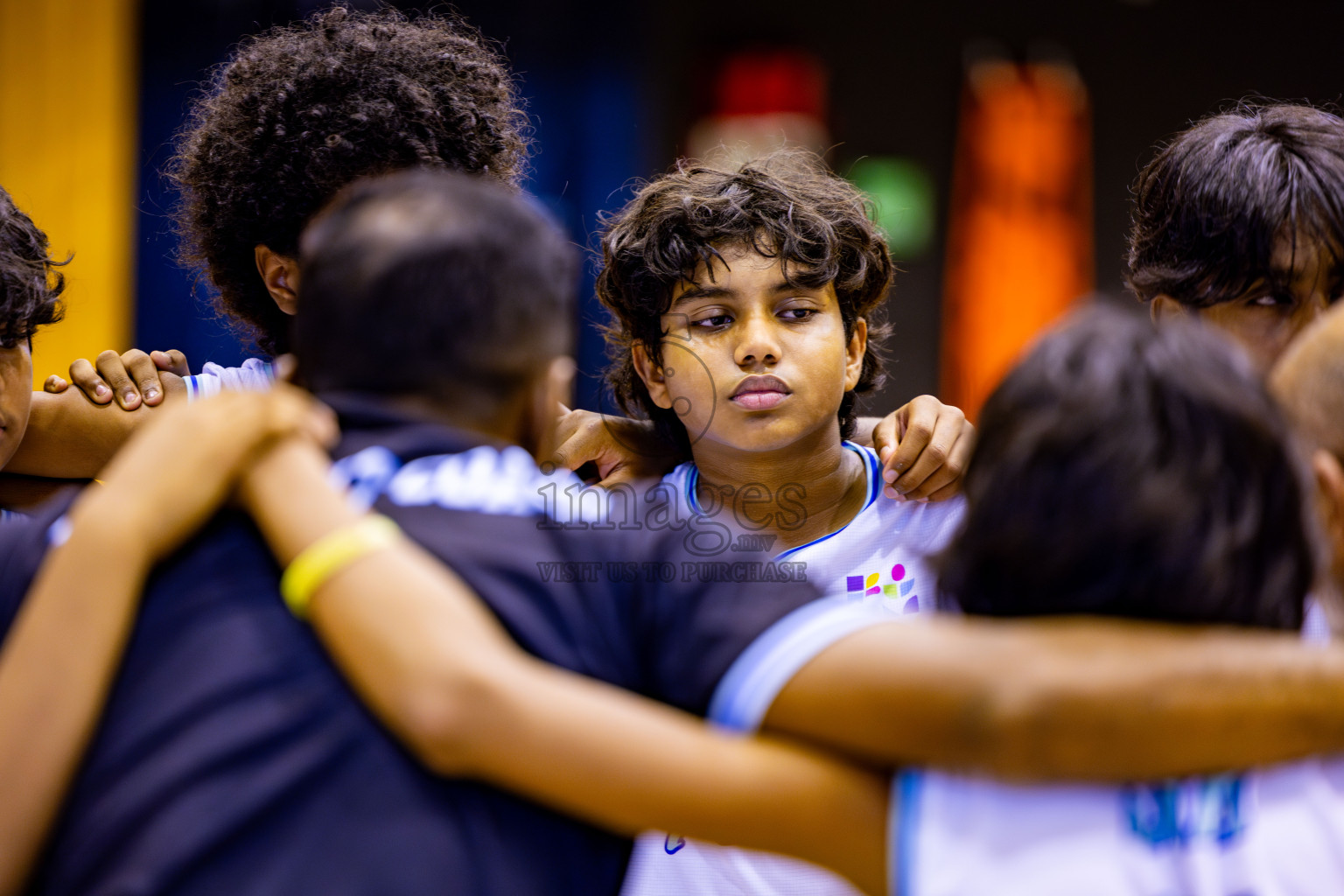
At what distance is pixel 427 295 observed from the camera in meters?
0.93

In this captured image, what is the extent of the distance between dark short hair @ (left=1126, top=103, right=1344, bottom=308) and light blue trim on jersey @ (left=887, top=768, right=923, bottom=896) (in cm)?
100

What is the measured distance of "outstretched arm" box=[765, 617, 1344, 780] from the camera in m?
0.81

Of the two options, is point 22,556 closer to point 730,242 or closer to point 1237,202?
point 730,242

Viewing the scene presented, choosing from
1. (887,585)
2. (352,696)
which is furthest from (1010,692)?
(887,585)

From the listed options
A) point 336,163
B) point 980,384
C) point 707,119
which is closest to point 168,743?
point 336,163

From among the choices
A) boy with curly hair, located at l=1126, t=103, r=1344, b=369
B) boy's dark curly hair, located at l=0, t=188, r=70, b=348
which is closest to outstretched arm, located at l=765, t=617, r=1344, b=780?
boy with curly hair, located at l=1126, t=103, r=1344, b=369

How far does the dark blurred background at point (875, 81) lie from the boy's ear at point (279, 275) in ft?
7.03

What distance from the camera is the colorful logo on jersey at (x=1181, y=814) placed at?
87cm

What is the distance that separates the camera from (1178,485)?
2.82 ft

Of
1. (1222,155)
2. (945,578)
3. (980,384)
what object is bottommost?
(980,384)

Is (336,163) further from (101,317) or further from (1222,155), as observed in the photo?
(101,317)

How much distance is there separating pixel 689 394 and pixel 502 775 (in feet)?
3.53

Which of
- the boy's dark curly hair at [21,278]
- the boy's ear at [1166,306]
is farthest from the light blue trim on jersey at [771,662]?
the boy's dark curly hair at [21,278]

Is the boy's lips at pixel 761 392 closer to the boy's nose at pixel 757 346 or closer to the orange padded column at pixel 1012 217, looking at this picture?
the boy's nose at pixel 757 346
